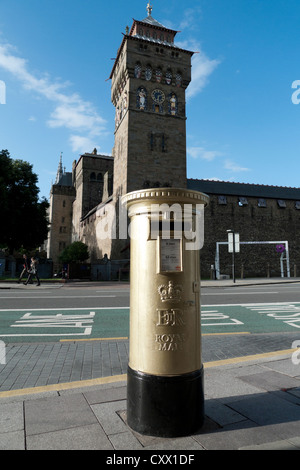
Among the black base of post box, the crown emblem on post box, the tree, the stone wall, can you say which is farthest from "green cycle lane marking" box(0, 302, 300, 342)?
the tree

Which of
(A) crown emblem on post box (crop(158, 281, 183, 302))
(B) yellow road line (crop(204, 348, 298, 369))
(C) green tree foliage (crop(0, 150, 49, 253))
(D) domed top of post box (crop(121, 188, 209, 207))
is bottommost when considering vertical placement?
(B) yellow road line (crop(204, 348, 298, 369))

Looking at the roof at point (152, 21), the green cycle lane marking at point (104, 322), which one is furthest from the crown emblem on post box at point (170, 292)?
the roof at point (152, 21)

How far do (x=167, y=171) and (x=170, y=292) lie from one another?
107 feet

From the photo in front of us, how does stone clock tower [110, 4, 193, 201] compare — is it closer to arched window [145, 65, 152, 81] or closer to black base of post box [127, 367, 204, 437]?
arched window [145, 65, 152, 81]

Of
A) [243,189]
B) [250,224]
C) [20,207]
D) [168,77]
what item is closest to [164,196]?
[20,207]

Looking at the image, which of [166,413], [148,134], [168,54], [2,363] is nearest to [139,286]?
[166,413]

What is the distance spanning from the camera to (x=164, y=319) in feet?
8.96

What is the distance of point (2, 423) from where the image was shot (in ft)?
8.91

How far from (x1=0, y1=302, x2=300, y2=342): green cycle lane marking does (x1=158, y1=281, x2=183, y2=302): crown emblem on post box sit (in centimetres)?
380

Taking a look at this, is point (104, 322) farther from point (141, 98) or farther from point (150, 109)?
point (141, 98)

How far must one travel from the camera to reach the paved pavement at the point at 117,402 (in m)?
2.41

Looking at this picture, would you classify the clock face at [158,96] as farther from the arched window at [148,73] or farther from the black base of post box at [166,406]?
the black base of post box at [166,406]

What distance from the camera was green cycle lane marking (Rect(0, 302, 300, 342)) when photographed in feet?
21.0

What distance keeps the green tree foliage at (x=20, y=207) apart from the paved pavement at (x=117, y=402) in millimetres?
28513
